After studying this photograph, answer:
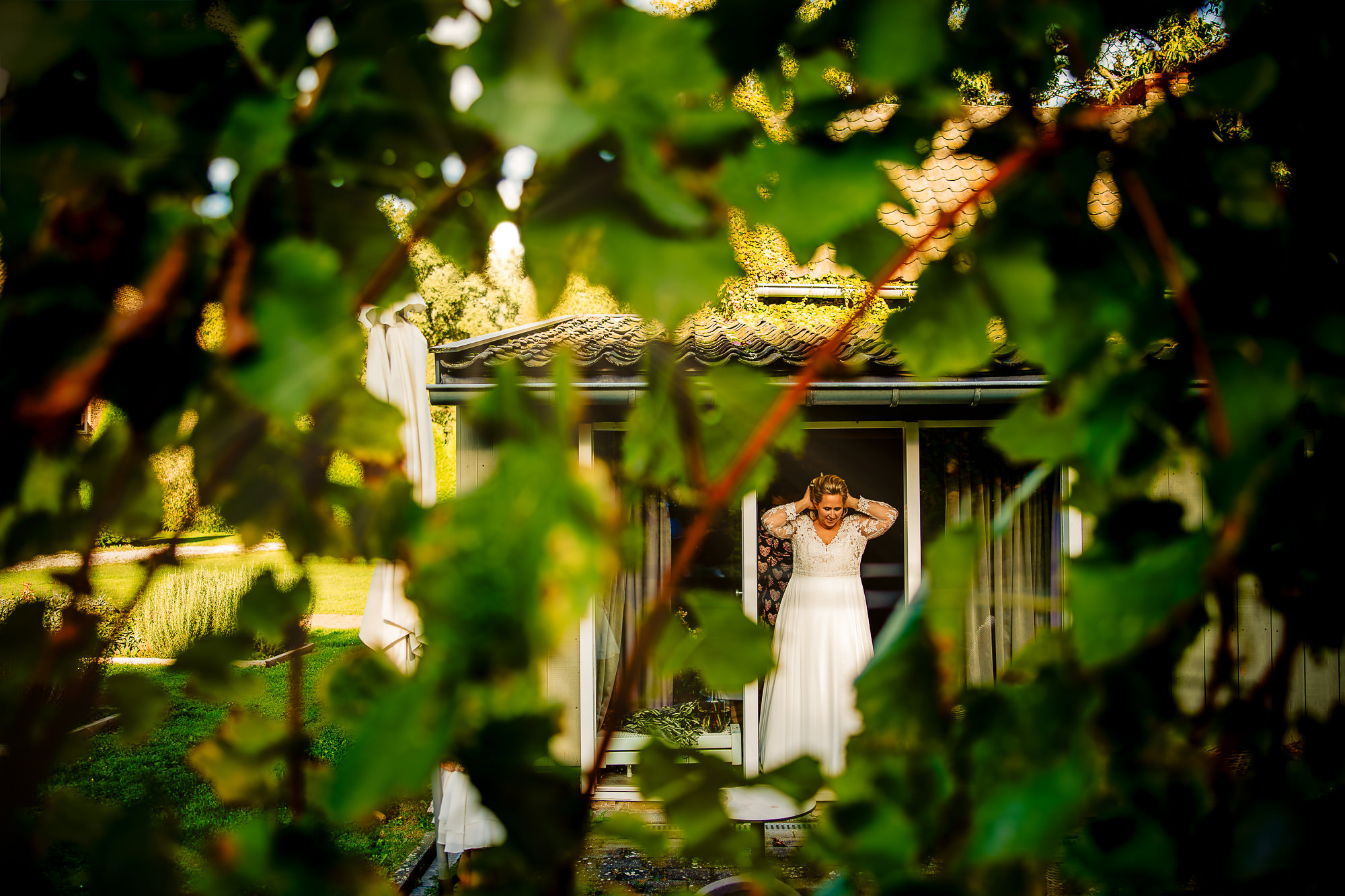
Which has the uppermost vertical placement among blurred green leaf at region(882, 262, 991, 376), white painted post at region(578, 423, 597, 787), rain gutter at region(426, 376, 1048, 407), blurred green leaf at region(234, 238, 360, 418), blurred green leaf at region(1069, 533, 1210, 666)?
rain gutter at region(426, 376, 1048, 407)

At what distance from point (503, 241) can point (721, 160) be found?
246 millimetres

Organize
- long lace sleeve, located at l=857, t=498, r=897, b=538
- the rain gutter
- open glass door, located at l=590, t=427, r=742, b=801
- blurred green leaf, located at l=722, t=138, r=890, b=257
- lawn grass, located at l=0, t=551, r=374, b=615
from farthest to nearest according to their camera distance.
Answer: lawn grass, located at l=0, t=551, r=374, b=615, long lace sleeve, located at l=857, t=498, r=897, b=538, open glass door, located at l=590, t=427, r=742, b=801, the rain gutter, blurred green leaf, located at l=722, t=138, r=890, b=257

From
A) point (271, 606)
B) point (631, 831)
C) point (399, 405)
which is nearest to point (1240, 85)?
point (631, 831)

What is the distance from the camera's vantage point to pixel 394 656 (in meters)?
4.20

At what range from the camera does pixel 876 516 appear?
6.43 m

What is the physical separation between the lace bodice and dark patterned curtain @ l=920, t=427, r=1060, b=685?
38 centimetres

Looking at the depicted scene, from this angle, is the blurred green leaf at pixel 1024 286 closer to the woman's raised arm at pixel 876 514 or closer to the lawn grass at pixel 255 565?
the woman's raised arm at pixel 876 514

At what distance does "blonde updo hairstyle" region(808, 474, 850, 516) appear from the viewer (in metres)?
6.19

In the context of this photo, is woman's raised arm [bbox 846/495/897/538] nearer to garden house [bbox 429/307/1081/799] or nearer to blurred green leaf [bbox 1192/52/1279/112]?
garden house [bbox 429/307/1081/799]

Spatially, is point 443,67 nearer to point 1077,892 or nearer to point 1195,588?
point 1195,588

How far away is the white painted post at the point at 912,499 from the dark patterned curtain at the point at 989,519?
0.20m

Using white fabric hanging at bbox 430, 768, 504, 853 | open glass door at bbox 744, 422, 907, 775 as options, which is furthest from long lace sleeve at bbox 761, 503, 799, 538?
white fabric hanging at bbox 430, 768, 504, 853

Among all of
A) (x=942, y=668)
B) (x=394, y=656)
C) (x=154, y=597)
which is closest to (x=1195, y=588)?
(x=942, y=668)

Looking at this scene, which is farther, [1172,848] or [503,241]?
[503,241]
